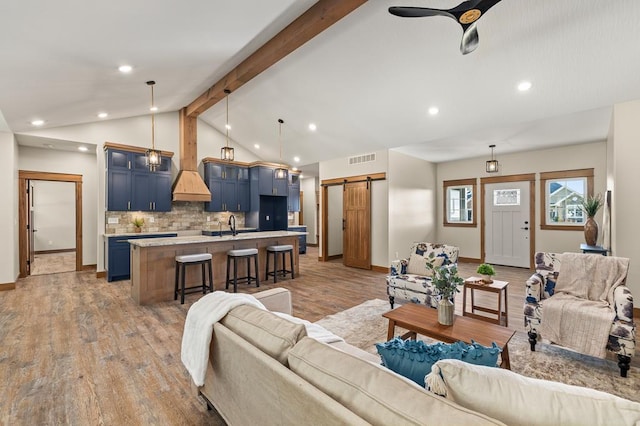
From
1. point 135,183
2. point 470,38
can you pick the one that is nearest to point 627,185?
point 470,38

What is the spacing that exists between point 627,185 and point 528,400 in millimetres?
4474

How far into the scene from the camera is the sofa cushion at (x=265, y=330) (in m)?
1.27

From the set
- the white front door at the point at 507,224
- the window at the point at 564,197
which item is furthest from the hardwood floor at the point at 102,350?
the window at the point at 564,197

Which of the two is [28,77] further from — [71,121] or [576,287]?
[576,287]

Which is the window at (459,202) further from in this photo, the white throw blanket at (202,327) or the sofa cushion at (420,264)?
the white throw blanket at (202,327)

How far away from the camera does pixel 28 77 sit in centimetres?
312

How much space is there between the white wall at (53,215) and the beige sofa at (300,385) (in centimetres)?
980

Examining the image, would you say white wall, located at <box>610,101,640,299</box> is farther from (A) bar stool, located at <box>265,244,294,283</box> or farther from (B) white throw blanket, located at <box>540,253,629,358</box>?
(A) bar stool, located at <box>265,244,294,283</box>

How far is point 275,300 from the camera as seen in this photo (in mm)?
2557

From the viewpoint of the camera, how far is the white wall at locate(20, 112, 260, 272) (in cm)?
582

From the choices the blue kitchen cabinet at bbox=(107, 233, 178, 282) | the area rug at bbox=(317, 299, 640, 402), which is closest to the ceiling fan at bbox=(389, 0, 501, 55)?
the area rug at bbox=(317, 299, 640, 402)

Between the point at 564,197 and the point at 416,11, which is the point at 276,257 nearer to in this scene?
the point at 416,11

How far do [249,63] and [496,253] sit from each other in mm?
6806

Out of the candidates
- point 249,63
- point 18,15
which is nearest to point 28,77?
point 18,15
